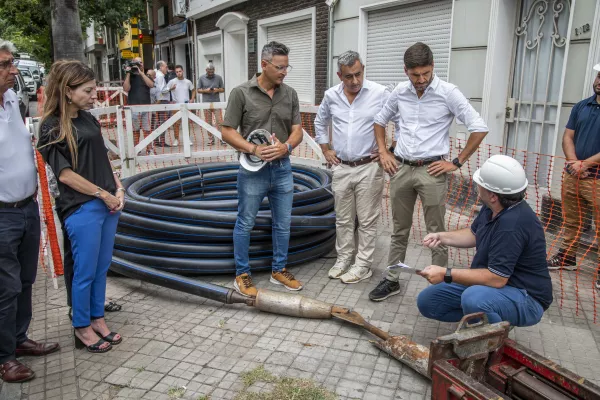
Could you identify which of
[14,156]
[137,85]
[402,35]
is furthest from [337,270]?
[137,85]

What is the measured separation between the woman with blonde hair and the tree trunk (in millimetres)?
7477

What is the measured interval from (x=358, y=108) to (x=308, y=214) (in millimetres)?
1214

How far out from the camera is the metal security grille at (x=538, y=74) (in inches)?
216

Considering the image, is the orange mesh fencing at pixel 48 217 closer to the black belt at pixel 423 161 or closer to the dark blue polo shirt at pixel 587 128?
the black belt at pixel 423 161

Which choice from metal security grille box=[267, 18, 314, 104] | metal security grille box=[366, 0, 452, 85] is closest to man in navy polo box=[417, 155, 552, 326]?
metal security grille box=[366, 0, 452, 85]

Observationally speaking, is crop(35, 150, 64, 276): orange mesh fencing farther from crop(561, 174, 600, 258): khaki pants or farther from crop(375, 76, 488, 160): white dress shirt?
crop(561, 174, 600, 258): khaki pants

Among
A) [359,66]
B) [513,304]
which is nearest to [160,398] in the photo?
[513,304]

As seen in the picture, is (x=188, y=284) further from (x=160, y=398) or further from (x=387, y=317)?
(x=387, y=317)

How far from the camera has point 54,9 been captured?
9.46 m

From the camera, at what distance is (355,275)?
14.4 ft

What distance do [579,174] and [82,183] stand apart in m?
4.02

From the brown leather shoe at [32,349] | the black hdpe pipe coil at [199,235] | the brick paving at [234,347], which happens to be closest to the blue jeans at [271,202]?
the black hdpe pipe coil at [199,235]

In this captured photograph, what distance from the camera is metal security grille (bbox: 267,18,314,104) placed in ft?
A: 36.6

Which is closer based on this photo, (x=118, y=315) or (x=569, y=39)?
(x=118, y=315)
